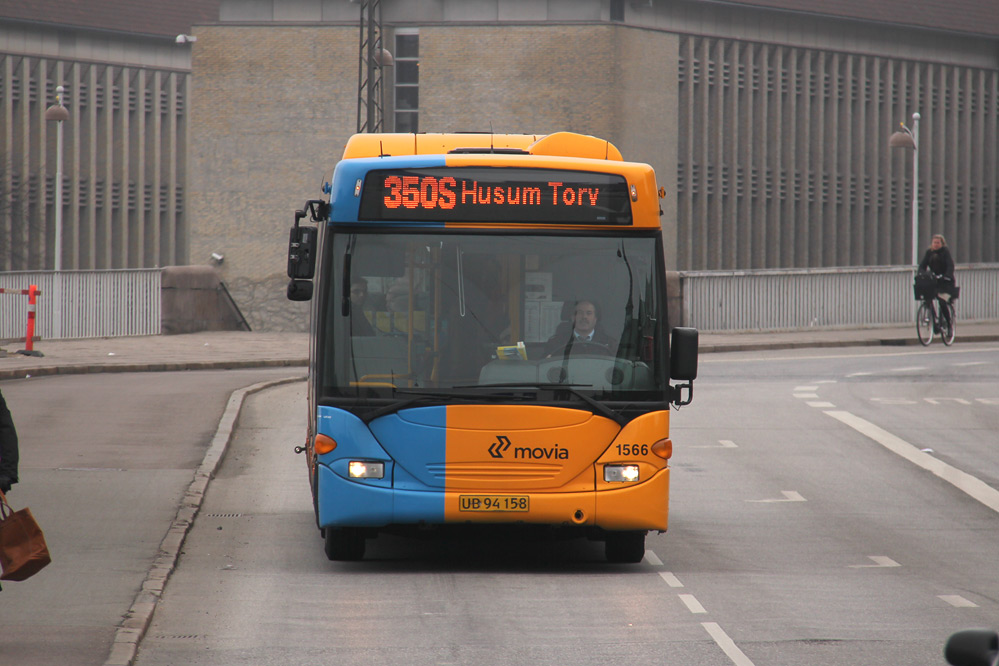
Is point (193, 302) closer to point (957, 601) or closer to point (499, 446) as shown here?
point (499, 446)

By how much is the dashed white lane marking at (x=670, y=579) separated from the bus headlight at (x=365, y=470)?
1787 mm

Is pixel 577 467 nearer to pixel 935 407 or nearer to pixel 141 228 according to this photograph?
pixel 935 407

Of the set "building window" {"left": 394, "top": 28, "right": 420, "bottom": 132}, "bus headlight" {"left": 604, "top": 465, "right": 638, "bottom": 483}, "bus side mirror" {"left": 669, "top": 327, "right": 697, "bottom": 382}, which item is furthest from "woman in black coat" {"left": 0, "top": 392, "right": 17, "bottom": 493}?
"building window" {"left": 394, "top": 28, "right": 420, "bottom": 132}

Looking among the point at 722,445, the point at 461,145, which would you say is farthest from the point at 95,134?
the point at 461,145

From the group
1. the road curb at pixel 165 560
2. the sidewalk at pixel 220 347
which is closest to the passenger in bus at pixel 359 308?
the road curb at pixel 165 560

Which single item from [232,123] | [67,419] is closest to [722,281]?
[232,123]

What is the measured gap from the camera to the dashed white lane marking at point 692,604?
8461mm

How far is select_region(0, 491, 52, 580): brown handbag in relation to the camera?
23.3 feet

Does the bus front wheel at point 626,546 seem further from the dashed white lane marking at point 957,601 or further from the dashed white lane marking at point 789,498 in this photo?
the dashed white lane marking at point 789,498

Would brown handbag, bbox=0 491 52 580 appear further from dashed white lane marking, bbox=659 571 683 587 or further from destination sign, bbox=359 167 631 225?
dashed white lane marking, bbox=659 571 683 587

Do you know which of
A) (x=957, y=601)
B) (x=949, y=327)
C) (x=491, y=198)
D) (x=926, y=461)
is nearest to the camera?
(x=957, y=601)

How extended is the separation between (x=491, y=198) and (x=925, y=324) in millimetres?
21704

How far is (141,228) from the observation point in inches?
2405

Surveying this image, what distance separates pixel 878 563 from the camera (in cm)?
1016
